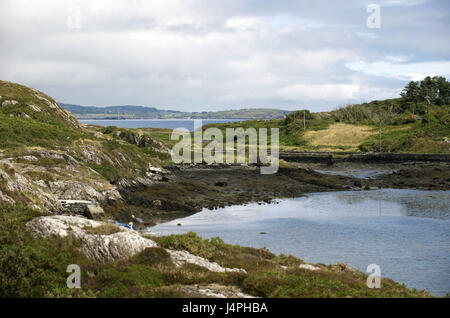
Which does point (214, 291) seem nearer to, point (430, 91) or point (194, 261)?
point (194, 261)

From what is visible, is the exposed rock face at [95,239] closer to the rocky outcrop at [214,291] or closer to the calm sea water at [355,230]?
the rocky outcrop at [214,291]

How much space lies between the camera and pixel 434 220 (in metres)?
49.5

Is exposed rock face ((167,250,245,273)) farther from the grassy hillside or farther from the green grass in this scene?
the grassy hillside

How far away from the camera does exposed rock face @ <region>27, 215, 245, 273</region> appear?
786 inches

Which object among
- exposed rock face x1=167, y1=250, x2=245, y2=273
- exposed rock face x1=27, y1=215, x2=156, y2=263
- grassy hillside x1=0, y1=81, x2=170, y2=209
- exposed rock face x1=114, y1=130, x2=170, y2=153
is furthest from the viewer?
exposed rock face x1=114, y1=130, x2=170, y2=153

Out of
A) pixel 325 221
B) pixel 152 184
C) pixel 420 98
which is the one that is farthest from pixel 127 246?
pixel 420 98

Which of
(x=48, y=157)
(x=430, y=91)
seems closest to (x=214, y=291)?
(x=48, y=157)

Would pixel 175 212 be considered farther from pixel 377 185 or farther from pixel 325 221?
pixel 377 185

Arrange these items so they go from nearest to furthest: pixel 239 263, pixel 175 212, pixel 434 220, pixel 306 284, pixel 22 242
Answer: pixel 306 284 → pixel 22 242 → pixel 239 263 → pixel 434 220 → pixel 175 212

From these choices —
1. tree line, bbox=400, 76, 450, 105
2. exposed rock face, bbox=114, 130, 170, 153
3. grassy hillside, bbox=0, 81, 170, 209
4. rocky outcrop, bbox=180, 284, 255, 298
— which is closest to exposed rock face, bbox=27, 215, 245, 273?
rocky outcrop, bbox=180, 284, 255, 298

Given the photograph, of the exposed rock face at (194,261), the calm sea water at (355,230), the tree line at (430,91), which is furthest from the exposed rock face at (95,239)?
the tree line at (430,91)

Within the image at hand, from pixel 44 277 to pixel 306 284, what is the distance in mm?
9523

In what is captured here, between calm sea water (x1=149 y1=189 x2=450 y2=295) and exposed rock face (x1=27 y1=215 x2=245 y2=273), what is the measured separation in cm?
1544

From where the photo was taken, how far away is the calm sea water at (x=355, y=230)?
111 ft
